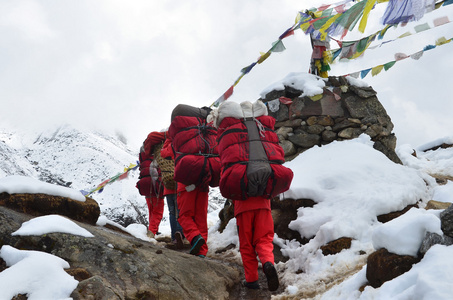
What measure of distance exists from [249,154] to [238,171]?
0.27 m

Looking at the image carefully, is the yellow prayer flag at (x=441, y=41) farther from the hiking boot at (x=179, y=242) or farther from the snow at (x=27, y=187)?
the snow at (x=27, y=187)

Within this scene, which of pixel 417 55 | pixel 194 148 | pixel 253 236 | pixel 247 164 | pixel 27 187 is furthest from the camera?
pixel 417 55

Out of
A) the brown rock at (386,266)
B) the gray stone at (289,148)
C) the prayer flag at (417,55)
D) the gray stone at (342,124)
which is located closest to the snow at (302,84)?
the gray stone at (342,124)

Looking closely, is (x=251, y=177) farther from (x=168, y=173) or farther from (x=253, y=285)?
(x=168, y=173)

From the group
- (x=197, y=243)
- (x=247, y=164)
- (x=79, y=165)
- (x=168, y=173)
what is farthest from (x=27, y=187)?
(x=79, y=165)

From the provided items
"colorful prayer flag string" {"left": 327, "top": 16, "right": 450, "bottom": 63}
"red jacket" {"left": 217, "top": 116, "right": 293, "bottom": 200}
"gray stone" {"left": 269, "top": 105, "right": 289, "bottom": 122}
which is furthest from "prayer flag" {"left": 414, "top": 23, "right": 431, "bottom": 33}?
"red jacket" {"left": 217, "top": 116, "right": 293, "bottom": 200}

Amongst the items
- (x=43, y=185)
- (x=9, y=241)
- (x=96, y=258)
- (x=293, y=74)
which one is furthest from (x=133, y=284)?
(x=293, y=74)

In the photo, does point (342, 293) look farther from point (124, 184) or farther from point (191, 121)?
point (124, 184)

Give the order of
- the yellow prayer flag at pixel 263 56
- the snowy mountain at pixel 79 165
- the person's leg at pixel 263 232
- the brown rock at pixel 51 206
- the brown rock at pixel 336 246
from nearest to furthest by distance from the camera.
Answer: the person's leg at pixel 263 232
the brown rock at pixel 51 206
the brown rock at pixel 336 246
the yellow prayer flag at pixel 263 56
the snowy mountain at pixel 79 165

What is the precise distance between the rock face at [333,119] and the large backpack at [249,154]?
3.37 m

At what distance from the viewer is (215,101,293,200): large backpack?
3.71 m

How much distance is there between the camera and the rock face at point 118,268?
2727 mm

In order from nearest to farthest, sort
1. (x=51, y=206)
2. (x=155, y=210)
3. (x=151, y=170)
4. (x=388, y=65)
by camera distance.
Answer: (x=51, y=206) < (x=388, y=65) < (x=151, y=170) < (x=155, y=210)

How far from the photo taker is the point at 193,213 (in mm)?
4766
